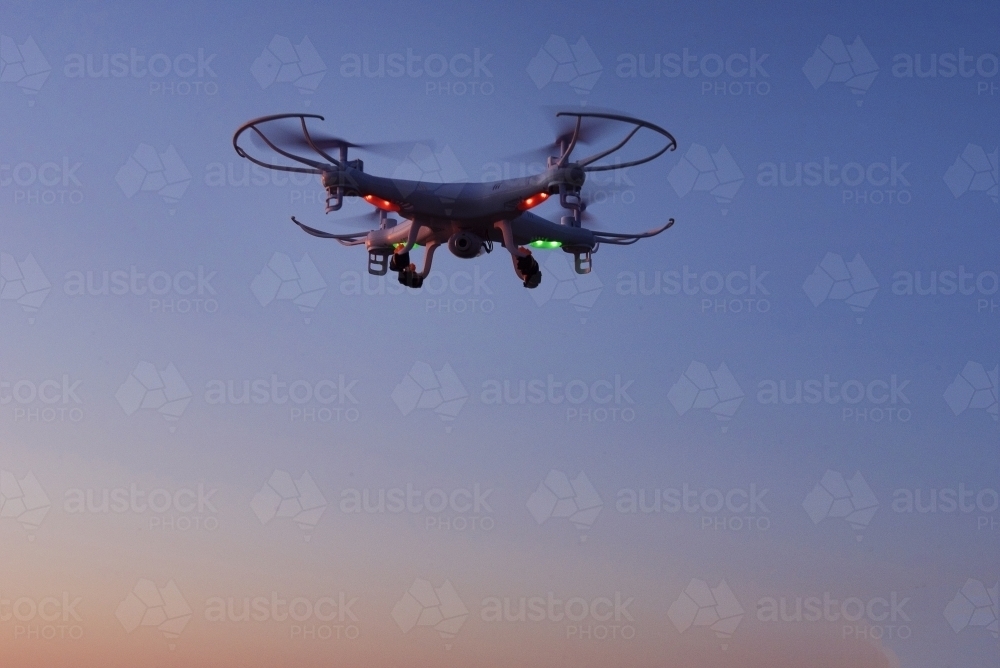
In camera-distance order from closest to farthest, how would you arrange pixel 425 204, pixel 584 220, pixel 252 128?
pixel 252 128 → pixel 425 204 → pixel 584 220

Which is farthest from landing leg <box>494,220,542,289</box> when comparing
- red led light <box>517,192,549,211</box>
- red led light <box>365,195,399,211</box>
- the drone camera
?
red led light <box>365,195,399,211</box>

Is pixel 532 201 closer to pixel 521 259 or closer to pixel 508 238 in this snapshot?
pixel 508 238

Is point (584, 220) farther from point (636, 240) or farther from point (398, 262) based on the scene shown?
point (398, 262)

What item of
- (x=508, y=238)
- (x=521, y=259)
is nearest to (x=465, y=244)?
(x=508, y=238)

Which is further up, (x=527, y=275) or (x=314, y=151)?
(x=314, y=151)

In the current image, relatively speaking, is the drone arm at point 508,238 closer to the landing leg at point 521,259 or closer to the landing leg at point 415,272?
the landing leg at point 521,259

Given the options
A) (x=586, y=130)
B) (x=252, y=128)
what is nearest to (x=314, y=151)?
(x=252, y=128)

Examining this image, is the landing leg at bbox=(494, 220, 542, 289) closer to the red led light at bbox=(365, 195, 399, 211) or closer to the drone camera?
the drone camera
